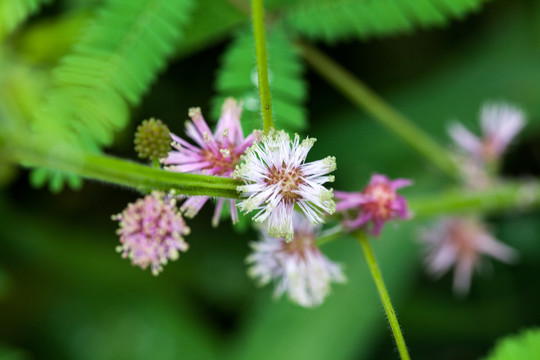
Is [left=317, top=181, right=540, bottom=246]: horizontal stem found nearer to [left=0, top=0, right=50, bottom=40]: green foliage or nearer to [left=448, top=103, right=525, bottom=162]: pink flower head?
[left=448, top=103, right=525, bottom=162]: pink flower head

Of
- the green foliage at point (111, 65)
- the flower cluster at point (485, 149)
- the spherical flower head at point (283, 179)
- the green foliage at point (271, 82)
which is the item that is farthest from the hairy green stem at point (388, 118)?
the spherical flower head at point (283, 179)

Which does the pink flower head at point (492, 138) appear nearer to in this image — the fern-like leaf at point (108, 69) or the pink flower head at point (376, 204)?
the pink flower head at point (376, 204)

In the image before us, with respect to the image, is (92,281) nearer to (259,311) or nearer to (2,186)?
(2,186)

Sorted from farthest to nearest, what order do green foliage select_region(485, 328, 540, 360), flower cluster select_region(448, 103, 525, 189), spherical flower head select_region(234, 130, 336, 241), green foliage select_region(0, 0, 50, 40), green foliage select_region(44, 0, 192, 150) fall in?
flower cluster select_region(448, 103, 525, 189) < green foliage select_region(0, 0, 50, 40) < green foliage select_region(44, 0, 192, 150) < green foliage select_region(485, 328, 540, 360) < spherical flower head select_region(234, 130, 336, 241)

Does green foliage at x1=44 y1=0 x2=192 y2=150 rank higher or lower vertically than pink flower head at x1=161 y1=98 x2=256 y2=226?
higher

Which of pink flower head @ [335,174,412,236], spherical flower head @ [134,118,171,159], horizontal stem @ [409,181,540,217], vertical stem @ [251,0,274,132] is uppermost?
horizontal stem @ [409,181,540,217]

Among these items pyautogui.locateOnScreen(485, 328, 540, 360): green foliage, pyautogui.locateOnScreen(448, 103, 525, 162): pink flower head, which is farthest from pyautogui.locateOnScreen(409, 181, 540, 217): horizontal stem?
pyautogui.locateOnScreen(485, 328, 540, 360): green foliage

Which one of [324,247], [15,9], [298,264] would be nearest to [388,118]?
[324,247]
